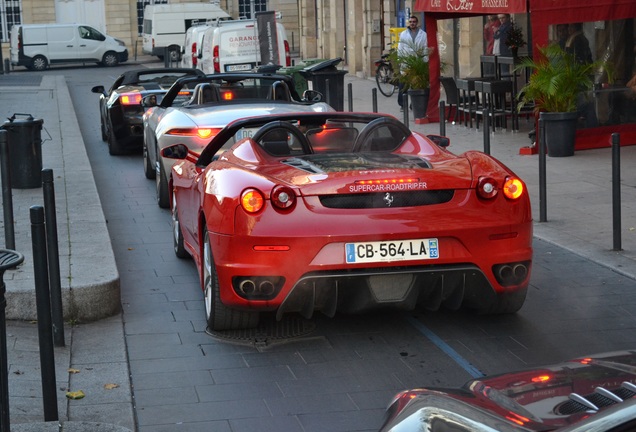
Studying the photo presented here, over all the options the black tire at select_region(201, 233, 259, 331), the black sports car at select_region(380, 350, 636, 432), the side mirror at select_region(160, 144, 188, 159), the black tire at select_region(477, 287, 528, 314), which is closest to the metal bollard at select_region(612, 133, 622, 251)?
the black tire at select_region(477, 287, 528, 314)

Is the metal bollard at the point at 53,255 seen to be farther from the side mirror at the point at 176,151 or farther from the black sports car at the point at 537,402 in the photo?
the black sports car at the point at 537,402

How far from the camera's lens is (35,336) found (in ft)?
23.3

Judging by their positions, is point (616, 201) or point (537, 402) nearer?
point (537, 402)

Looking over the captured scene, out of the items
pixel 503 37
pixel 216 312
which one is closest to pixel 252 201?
pixel 216 312

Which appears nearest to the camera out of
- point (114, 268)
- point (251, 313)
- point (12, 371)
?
point (12, 371)

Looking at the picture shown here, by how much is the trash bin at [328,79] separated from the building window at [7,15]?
4009 centimetres

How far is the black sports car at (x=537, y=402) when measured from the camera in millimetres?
3002

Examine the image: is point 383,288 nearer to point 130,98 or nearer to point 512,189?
point 512,189

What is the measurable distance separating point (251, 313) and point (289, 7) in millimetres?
56963

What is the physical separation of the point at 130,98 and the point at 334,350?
11076 mm

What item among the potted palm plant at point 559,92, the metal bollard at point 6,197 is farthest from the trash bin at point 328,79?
the metal bollard at point 6,197

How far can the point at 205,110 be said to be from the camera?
39.9ft

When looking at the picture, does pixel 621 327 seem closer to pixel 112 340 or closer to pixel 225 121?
pixel 112 340

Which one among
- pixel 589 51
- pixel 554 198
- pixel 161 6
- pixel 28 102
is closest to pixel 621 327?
pixel 554 198
